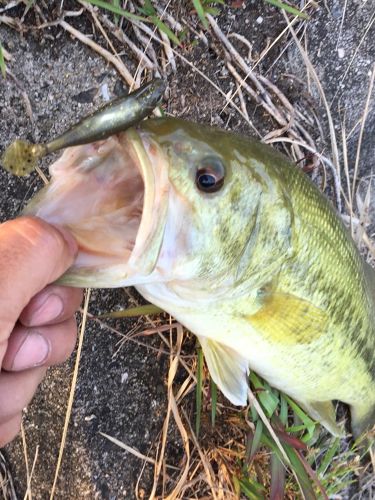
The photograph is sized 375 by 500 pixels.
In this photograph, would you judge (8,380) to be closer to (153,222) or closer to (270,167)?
(153,222)

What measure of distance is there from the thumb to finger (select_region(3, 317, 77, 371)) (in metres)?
0.31

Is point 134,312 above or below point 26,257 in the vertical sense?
below

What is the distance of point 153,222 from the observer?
1.54m

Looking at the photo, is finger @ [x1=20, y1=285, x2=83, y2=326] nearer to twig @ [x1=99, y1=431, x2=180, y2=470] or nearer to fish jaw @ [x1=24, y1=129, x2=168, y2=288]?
fish jaw @ [x1=24, y1=129, x2=168, y2=288]

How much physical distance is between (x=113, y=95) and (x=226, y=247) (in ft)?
4.11

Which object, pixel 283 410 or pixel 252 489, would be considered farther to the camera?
pixel 283 410

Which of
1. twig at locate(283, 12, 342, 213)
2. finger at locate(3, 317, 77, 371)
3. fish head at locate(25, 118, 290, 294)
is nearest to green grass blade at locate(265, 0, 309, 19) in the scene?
twig at locate(283, 12, 342, 213)

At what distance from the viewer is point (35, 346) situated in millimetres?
1880

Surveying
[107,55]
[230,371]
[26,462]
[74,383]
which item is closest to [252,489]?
[230,371]

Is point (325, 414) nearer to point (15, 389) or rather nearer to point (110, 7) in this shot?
Answer: point (15, 389)

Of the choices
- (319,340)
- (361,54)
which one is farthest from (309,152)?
(319,340)

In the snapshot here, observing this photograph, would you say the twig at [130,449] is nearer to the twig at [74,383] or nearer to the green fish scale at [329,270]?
the twig at [74,383]

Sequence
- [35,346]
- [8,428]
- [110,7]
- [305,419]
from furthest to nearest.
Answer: [305,419]
[110,7]
[8,428]
[35,346]

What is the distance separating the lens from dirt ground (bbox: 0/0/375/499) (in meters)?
2.58
